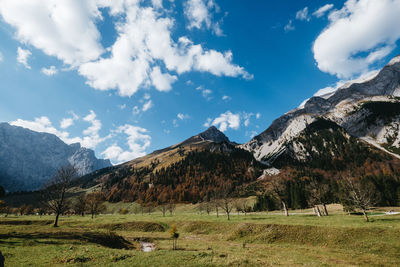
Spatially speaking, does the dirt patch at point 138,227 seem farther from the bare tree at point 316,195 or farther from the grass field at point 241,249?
the bare tree at point 316,195

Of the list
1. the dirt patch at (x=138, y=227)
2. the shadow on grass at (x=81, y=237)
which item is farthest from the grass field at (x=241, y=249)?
the dirt patch at (x=138, y=227)

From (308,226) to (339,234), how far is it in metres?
5.54

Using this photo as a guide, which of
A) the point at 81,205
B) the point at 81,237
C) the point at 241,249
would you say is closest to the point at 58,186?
the point at 81,237

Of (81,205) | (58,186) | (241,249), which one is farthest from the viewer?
(81,205)

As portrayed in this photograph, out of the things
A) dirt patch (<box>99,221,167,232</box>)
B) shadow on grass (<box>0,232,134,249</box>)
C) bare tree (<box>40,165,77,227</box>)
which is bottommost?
dirt patch (<box>99,221,167,232</box>)

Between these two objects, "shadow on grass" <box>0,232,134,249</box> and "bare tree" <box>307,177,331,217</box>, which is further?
"bare tree" <box>307,177,331,217</box>

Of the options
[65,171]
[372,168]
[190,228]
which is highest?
[372,168]

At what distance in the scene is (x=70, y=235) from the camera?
109 ft

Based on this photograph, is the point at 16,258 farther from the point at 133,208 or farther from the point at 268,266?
the point at 133,208

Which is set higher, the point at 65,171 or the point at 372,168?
the point at 372,168

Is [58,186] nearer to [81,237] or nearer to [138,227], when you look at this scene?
[138,227]

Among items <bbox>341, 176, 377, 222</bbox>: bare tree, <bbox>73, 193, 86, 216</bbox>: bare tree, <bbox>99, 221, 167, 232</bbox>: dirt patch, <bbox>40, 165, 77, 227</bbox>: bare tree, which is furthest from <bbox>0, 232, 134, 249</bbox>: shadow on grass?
<bbox>73, 193, 86, 216</bbox>: bare tree

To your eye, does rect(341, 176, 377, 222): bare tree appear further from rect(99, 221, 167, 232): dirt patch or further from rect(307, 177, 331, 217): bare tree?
rect(99, 221, 167, 232): dirt patch

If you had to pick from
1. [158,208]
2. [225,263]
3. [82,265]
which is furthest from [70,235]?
[158,208]
